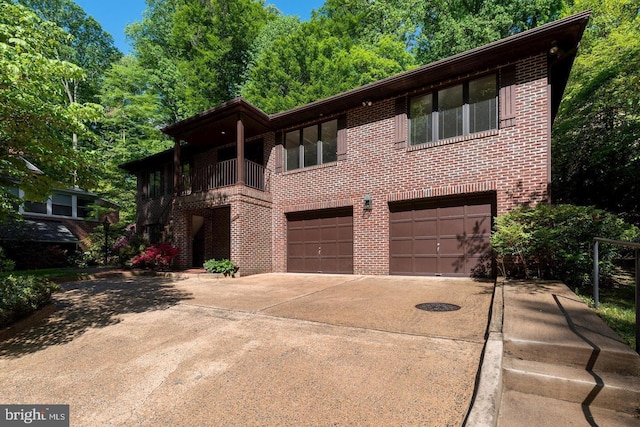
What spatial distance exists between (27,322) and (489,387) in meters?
6.60

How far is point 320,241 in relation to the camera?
36.5 feet

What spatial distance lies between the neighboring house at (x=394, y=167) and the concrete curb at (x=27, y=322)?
17.9 ft

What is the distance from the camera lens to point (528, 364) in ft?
8.64

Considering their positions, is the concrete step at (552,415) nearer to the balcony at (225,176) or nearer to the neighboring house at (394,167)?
the neighboring house at (394,167)

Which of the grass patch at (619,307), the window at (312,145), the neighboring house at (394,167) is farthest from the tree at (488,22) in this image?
the grass patch at (619,307)

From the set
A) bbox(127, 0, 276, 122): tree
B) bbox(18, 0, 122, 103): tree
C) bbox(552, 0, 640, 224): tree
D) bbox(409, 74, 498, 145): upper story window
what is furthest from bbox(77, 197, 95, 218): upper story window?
bbox(552, 0, 640, 224): tree

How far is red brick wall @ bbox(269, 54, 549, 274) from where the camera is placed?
748 cm

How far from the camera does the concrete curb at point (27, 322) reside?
4.26 m

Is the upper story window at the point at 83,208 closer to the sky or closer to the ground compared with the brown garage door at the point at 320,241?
closer to the sky

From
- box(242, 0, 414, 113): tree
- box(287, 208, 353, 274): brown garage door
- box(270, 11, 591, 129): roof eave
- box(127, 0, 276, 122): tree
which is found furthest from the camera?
box(127, 0, 276, 122): tree

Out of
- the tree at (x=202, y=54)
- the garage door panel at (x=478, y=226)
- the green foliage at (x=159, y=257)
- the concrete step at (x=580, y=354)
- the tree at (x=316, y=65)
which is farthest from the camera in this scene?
the tree at (x=202, y=54)

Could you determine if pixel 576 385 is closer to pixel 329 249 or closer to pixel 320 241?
pixel 329 249

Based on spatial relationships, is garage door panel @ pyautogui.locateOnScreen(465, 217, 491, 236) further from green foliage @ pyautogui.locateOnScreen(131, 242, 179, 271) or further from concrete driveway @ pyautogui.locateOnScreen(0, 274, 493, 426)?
green foliage @ pyautogui.locateOnScreen(131, 242, 179, 271)

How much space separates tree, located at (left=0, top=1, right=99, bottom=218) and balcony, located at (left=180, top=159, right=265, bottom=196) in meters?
6.45
